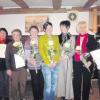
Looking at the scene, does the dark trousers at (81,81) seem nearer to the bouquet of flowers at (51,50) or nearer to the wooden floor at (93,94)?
the bouquet of flowers at (51,50)

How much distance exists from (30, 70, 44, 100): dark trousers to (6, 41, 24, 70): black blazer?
0.36 metres

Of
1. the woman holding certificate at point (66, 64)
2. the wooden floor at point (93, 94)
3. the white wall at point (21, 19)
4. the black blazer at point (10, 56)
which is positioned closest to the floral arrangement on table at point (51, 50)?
the woman holding certificate at point (66, 64)

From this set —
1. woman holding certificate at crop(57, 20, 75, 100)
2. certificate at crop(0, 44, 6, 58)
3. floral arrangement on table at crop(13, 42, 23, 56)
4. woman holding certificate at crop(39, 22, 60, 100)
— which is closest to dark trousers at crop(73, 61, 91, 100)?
woman holding certificate at crop(57, 20, 75, 100)

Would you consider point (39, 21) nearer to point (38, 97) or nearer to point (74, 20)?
point (74, 20)

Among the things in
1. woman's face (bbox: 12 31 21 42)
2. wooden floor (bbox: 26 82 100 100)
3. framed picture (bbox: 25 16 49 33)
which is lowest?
wooden floor (bbox: 26 82 100 100)

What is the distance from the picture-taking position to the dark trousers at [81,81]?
428cm

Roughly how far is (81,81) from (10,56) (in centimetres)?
121

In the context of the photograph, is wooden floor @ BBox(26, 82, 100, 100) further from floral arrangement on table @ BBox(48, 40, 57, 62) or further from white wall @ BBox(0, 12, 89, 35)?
white wall @ BBox(0, 12, 89, 35)

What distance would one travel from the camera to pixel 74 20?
7.98 metres

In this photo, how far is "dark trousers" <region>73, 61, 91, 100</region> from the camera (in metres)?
4.28

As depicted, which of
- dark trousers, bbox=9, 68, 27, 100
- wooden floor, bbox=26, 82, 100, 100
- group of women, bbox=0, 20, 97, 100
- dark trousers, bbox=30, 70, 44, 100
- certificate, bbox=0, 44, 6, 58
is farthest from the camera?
wooden floor, bbox=26, 82, 100, 100

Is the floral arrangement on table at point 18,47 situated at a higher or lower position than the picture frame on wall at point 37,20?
lower

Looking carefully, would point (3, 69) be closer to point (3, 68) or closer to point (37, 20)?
point (3, 68)

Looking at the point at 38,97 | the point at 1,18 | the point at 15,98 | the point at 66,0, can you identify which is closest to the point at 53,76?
the point at 38,97
